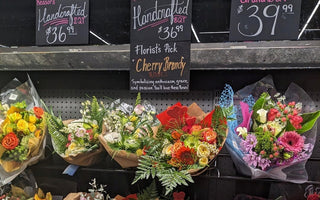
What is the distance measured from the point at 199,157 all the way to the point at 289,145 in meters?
0.39

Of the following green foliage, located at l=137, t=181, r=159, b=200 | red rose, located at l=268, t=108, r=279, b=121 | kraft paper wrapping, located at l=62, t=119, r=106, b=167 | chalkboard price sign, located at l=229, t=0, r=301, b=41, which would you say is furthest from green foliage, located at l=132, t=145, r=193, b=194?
chalkboard price sign, located at l=229, t=0, r=301, b=41

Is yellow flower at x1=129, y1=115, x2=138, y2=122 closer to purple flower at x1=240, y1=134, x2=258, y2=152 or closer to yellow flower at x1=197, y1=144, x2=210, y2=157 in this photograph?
yellow flower at x1=197, y1=144, x2=210, y2=157

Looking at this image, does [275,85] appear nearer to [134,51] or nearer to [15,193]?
[134,51]

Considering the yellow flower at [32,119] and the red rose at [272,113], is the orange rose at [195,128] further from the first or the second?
the yellow flower at [32,119]

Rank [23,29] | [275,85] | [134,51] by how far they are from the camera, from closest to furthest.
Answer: [134,51], [275,85], [23,29]

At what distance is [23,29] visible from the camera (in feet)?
5.96

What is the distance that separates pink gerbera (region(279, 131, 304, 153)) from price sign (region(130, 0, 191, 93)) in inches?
20.2

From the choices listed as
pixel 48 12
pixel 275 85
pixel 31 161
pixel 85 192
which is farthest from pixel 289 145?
pixel 48 12

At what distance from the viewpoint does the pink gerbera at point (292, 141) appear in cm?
119

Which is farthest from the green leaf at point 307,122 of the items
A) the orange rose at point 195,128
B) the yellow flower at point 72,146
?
the yellow flower at point 72,146

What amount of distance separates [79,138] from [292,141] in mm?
997

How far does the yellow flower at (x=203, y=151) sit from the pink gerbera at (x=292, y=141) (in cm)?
32

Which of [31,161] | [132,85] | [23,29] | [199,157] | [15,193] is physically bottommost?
[15,193]

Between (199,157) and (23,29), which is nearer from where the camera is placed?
(199,157)
